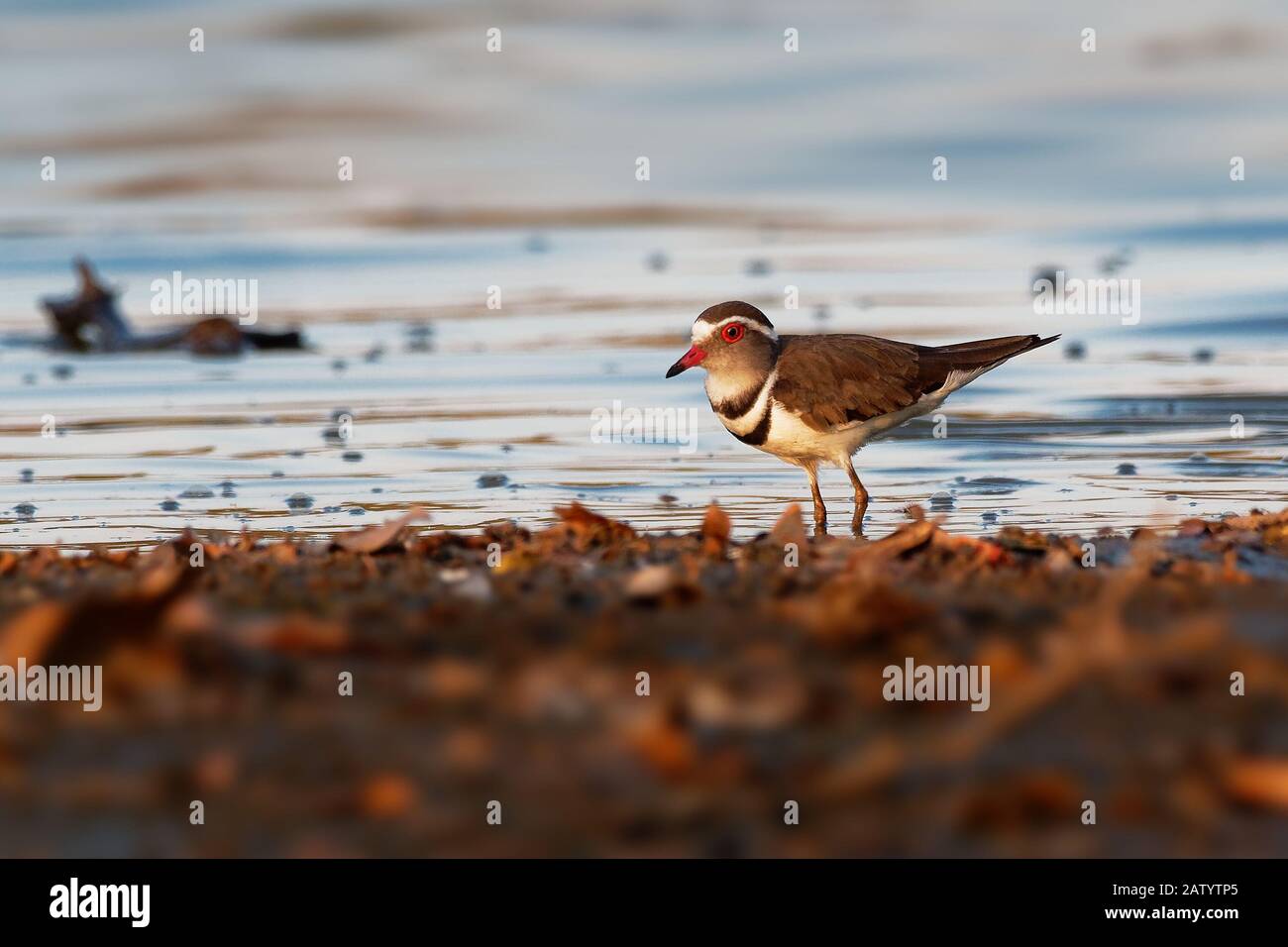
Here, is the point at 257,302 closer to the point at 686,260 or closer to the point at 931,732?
the point at 686,260

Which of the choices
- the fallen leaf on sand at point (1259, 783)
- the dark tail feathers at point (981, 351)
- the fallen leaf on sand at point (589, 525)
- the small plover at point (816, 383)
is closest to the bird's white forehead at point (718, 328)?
the small plover at point (816, 383)

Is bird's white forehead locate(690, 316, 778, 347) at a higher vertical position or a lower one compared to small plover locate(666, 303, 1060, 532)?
higher

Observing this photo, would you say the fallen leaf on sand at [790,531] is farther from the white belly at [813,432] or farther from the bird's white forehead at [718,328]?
the bird's white forehead at [718,328]

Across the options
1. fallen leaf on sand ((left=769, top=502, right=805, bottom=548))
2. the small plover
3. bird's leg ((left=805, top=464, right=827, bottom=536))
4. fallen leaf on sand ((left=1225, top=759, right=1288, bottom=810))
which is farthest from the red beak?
fallen leaf on sand ((left=1225, top=759, right=1288, bottom=810))

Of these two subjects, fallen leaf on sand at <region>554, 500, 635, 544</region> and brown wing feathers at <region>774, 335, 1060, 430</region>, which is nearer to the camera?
fallen leaf on sand at <region>554, 500, 635, 544</region>

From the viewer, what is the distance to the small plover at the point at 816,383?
8.35m

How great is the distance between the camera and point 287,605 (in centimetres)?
468

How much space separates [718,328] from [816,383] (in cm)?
58

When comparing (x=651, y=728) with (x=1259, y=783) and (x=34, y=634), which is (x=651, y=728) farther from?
(x=34, y=634)

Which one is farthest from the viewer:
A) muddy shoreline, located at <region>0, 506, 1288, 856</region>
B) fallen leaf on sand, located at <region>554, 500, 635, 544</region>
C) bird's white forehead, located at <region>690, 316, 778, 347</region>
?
bird's white forehead, located at <region>690, 316, 778, 347</region>

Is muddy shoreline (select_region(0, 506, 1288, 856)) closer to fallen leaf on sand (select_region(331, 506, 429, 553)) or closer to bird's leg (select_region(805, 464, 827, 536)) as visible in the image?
fallen leaf on sand (select_region(331, 506, 429, 553))

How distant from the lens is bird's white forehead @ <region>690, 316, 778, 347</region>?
28.4 feet

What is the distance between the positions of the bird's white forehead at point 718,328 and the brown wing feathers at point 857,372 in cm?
13

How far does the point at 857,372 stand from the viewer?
27.8 feet
